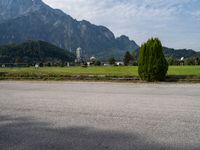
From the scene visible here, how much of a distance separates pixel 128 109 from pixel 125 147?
393cm

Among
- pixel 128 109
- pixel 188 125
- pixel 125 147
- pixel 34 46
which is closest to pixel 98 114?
pixel 128 109

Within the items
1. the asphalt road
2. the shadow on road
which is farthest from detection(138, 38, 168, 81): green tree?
the shadow on road

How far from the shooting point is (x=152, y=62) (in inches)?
825

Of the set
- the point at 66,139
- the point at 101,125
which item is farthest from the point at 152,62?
the point at 66,139

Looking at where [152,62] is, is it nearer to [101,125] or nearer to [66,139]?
[101,125]

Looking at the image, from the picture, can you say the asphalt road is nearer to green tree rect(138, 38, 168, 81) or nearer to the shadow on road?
the shadow on road

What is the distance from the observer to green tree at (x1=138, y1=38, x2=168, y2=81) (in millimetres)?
20672

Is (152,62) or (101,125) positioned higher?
(152,62)

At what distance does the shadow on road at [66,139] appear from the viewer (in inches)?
238

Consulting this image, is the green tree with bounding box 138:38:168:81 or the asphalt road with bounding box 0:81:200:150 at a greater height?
the green tree with bounding box 138:38:168:81

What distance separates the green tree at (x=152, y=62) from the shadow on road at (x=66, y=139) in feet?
44.3

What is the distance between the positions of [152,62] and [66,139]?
14.9 metres

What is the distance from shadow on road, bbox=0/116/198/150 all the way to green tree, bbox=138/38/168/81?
1349 centimetres

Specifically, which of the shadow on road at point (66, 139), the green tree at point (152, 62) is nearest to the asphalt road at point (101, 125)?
the shadow on road at point (66, 139)
